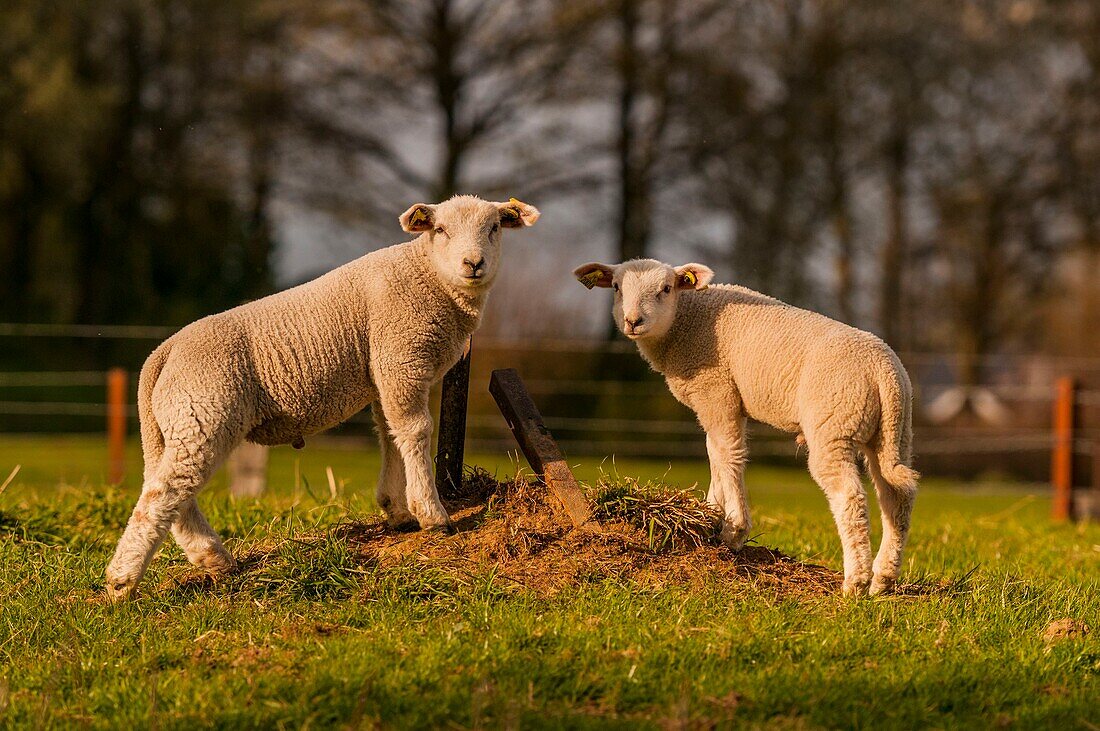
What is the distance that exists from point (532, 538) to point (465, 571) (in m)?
0.48

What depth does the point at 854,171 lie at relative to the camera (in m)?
26.9

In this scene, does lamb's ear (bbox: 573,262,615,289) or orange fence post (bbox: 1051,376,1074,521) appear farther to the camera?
orange fence post (bbox: 1051,376,1074,521)

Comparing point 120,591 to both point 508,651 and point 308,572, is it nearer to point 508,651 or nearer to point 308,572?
point 308,572

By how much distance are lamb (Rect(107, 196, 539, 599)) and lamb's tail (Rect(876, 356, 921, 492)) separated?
74.5 inches

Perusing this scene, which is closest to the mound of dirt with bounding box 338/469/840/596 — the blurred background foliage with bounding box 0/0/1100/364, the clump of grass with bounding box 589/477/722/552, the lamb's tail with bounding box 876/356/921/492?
the clump of grass with bounding box 589/477/722/552

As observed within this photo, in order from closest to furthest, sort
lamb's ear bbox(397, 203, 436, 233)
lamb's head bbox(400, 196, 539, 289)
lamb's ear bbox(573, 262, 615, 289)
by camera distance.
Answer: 1. lamb's head bbox(400, 196, 539, 289)
2. lamb's ear bbox(397, 203, 436, 233)
3. lamb's ear bbox(573, 262, 615, 289)

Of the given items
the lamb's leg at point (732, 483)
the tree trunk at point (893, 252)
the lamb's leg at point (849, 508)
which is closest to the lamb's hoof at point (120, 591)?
the lamb's leg at point (732, 483)

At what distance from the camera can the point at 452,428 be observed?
6.52 m

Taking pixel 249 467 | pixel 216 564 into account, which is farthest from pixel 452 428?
pixel 249 467

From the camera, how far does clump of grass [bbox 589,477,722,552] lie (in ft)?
19.2

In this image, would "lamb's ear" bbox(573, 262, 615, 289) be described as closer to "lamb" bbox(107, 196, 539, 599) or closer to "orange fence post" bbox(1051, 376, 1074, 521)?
"lamb" bbox(107, 196, 539, 599)

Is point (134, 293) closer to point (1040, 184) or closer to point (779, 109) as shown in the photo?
point (779, 109)

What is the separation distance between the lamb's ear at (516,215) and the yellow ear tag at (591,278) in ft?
1.67

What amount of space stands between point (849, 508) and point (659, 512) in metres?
0.92
